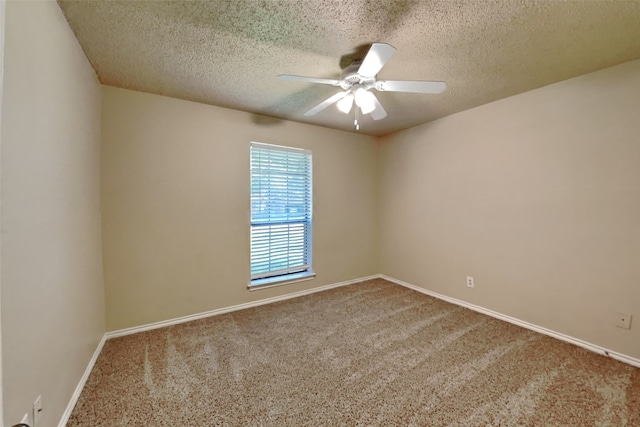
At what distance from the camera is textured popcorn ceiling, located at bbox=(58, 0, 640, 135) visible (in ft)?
4.52

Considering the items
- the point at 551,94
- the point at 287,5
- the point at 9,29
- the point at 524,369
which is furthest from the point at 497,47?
the point at 9,29

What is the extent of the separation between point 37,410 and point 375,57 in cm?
238

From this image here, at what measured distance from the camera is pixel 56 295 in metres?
1.33

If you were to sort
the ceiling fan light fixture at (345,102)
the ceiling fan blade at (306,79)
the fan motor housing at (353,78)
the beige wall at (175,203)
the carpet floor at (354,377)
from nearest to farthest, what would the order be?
the carpet floor at (354,377) < the ceiling fan blade at (306,79) < the fan motor housing at (353,78) < the ceiling fan light fixture at (345,102) < the beige wall at (175,203)

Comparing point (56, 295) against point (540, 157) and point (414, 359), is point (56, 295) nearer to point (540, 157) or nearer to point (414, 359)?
point (414, 359)

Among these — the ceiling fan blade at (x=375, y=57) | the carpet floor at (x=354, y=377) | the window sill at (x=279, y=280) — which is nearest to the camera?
the ceiling fan blade at (x=375, y=57)

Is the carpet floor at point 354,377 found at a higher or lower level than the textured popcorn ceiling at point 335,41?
lower

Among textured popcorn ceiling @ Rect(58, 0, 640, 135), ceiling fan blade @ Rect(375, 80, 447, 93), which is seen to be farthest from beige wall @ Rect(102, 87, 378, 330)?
ceiling fan blade @ Rect(375, 80, 447, 93)

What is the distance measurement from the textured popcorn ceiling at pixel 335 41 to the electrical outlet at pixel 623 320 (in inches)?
75.3

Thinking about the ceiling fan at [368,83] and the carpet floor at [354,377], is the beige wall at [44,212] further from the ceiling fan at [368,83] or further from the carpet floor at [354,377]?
the ceiling fan at [368,83]

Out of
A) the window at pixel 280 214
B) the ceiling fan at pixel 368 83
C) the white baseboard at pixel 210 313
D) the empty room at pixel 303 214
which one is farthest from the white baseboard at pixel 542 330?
the ceiling fan at pixel 368 83

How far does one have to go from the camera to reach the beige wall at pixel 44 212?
3.16ft

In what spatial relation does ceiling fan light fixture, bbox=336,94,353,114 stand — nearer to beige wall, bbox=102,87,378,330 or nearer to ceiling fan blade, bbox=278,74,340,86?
ceiling fan blade, bbox=278,74,340,86

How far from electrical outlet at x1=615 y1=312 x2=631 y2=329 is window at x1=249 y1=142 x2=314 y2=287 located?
9.28 feet
